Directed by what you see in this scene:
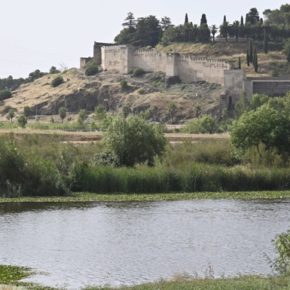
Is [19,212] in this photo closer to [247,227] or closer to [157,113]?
[247,227]

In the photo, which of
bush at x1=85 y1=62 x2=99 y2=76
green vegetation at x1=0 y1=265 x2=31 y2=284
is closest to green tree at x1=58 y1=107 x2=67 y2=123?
bush at x1=85 y1=62 x2=99 y2=76

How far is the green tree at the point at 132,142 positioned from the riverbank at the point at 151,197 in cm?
554

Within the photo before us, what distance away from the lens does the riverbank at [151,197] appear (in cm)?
3594

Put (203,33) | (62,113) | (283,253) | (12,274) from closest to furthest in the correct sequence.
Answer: (283,253)
(12,274)
(62,113)
(203,33)

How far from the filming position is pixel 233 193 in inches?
1528

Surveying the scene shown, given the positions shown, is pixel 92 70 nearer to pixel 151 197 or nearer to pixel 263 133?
pixel 263 133

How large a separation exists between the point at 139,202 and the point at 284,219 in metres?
6.88

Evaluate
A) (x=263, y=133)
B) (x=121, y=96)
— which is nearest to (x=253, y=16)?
(x=121, y=96)

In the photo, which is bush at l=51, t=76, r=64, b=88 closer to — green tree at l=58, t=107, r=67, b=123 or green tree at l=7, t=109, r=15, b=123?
green tree at l=7, t=109, r=15, b=123

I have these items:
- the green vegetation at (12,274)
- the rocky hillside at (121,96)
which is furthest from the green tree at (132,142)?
the rocky hillside at (121,96)

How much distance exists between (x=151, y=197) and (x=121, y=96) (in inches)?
2854

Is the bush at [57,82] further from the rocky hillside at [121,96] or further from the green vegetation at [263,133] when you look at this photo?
the green vegetation at [263,133]

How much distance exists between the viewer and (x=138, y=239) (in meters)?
26.9

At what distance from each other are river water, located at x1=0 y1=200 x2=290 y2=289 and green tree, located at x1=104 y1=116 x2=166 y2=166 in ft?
26.9
